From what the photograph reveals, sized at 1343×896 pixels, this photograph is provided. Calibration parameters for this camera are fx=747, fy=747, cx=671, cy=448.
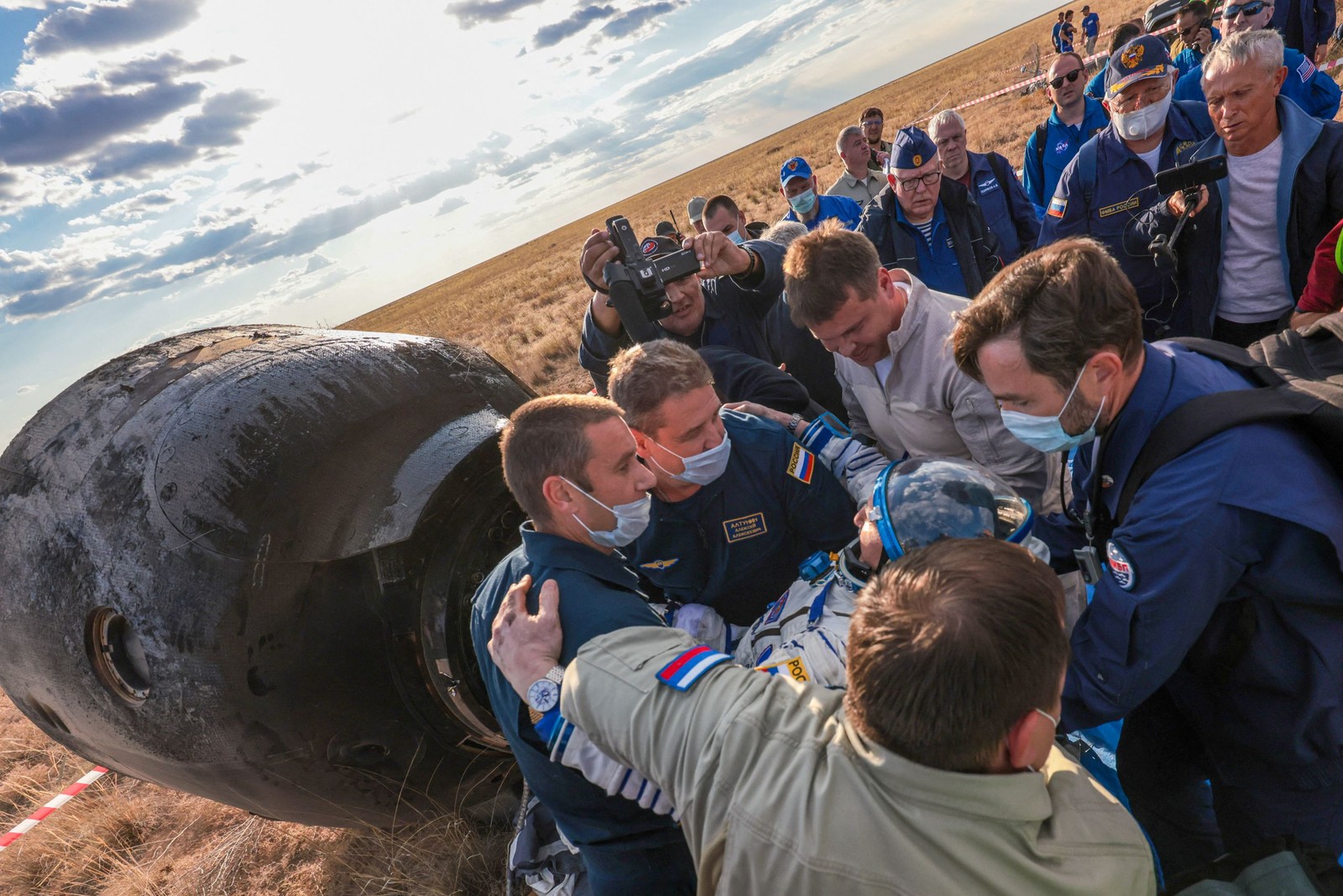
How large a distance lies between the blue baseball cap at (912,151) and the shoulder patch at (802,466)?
130 inches

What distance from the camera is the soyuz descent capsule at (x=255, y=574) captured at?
2.67 m

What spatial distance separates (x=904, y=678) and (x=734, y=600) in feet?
5.94

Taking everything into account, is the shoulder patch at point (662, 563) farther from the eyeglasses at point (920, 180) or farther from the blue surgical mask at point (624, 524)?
the eyeglasses at point (920, 180)

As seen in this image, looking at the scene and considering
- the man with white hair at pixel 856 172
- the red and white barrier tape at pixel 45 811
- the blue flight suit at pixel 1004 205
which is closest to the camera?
the red and white barrier tape at pixel 45 811

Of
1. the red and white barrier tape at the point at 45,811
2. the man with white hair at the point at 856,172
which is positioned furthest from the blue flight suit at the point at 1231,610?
the man with white hair at the point at 856,172

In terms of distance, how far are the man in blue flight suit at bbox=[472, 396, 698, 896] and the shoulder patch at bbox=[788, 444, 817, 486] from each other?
0.75m

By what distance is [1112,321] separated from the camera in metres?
1.98

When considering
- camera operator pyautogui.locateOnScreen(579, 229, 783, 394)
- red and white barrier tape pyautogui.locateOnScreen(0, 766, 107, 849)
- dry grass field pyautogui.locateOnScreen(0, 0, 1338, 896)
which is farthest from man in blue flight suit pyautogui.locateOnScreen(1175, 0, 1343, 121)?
red and white barrier tape pyautogui.locateOnScreen(0, 766, 107, 849)

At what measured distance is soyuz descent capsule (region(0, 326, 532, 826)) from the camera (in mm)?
2668

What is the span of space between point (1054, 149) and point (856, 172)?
244cm

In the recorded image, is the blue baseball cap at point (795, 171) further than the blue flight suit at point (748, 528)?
Yes

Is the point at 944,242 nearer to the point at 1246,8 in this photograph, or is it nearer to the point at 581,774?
the point at 581,774

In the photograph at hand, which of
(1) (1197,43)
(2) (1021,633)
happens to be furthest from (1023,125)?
(2) (1021,633)

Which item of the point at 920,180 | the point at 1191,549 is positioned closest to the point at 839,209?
the point at 920,180
